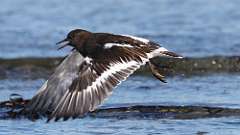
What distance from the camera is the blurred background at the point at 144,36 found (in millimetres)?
9344

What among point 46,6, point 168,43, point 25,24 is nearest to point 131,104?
point 168,43

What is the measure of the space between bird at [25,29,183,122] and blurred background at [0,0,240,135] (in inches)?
20.5

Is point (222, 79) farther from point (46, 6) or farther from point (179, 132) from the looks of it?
point (46, 6)

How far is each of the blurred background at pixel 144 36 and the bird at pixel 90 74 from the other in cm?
52

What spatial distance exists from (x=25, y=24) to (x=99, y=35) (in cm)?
652

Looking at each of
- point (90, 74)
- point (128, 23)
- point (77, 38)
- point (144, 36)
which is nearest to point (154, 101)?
point (77, 38)

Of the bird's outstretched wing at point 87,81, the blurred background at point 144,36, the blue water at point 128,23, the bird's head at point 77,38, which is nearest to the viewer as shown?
the bird's outstretched wing at point 87,81

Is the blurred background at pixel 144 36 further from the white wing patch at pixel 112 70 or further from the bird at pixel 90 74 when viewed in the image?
the white wing patch at pixel 112 70

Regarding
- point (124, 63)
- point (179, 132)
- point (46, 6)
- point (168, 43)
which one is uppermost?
point (46, 6)

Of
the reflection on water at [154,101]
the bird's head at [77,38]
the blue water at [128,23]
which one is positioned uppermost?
the blue water at [128,23]

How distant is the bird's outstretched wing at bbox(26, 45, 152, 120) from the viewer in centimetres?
831

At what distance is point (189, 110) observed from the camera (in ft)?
32.7

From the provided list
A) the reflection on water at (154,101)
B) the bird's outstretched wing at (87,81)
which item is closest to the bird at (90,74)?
the bird's outstretched wing at (87,81)

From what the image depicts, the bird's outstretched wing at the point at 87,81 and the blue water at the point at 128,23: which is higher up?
the blue water at the point at 128,23
